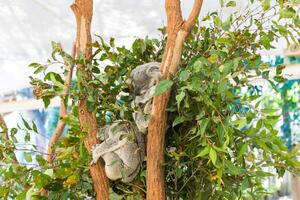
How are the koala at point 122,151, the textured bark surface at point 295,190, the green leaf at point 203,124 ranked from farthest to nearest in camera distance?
the textured bark surface at point 295,190 < the koala at point 122,151 < the green leaf at point 203,124

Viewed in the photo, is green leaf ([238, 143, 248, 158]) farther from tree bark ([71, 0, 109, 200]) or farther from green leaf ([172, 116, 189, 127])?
tree bark ([71, 0, 109, 200])

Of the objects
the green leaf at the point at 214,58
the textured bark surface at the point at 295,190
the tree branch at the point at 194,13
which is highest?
the tree branch at the point at 194,13

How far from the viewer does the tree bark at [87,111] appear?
800 mm

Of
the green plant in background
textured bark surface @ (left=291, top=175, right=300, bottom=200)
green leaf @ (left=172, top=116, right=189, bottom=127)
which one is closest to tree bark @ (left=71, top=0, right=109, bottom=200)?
the green plant in background

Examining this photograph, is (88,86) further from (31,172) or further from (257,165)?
(257,165)

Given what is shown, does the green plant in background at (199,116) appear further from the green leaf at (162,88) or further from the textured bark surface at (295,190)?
the textured bark surface at (295,190)

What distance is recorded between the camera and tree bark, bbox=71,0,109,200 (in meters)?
0.80

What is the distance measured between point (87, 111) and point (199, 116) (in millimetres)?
216

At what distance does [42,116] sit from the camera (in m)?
4.41

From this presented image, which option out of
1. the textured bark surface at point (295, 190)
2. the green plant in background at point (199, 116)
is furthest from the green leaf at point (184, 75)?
the textured bark surface at point (295, 190)

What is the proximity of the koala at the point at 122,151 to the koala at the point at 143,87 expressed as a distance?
1.2 inches

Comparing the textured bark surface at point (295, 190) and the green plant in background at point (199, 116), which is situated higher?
the green plant in background at point (199, 116)

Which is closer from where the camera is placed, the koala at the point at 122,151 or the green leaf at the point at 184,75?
the green leaf at the point at 184,75

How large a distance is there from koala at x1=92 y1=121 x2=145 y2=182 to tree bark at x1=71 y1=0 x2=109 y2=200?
17 mm
